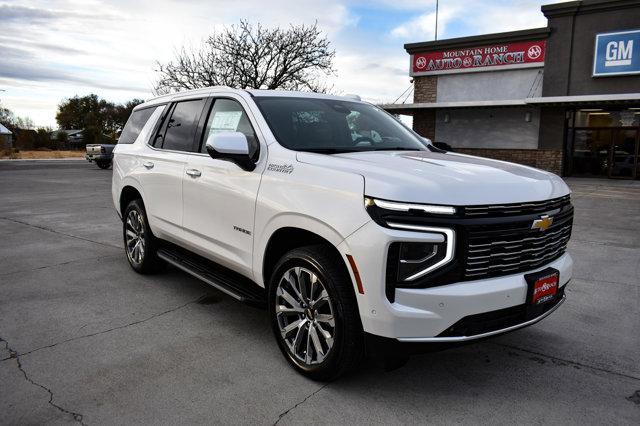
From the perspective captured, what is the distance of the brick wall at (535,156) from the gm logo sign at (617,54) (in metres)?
3.48

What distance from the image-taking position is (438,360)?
353cm

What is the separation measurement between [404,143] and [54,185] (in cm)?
1577

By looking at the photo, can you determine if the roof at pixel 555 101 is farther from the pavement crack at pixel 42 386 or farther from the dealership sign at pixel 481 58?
the pavement crack at pixel 42 386

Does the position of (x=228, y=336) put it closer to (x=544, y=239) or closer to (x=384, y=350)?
(x=384, y=350)

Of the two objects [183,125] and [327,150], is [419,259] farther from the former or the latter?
[183,125]

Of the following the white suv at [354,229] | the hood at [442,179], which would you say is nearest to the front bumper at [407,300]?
the white suv at [354,229]

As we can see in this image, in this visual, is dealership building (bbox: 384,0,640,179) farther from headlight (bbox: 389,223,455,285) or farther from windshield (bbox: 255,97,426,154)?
headlight (bbox: 389,223,455,285)

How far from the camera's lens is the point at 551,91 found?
21188 mm

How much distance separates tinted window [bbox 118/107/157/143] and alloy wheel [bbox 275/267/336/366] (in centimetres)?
324

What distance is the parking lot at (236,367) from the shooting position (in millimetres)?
2846

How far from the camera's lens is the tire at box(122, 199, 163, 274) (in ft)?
17.4

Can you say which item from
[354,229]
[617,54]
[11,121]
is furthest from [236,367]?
[11,121]

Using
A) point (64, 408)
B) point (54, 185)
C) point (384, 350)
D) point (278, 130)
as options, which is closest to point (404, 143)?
point (278, 130)

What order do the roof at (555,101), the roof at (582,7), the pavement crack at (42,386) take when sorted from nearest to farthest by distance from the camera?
1. the pavement crack at (42,386)
2. the roof at (555,101)
3. the roof at (582,7)
